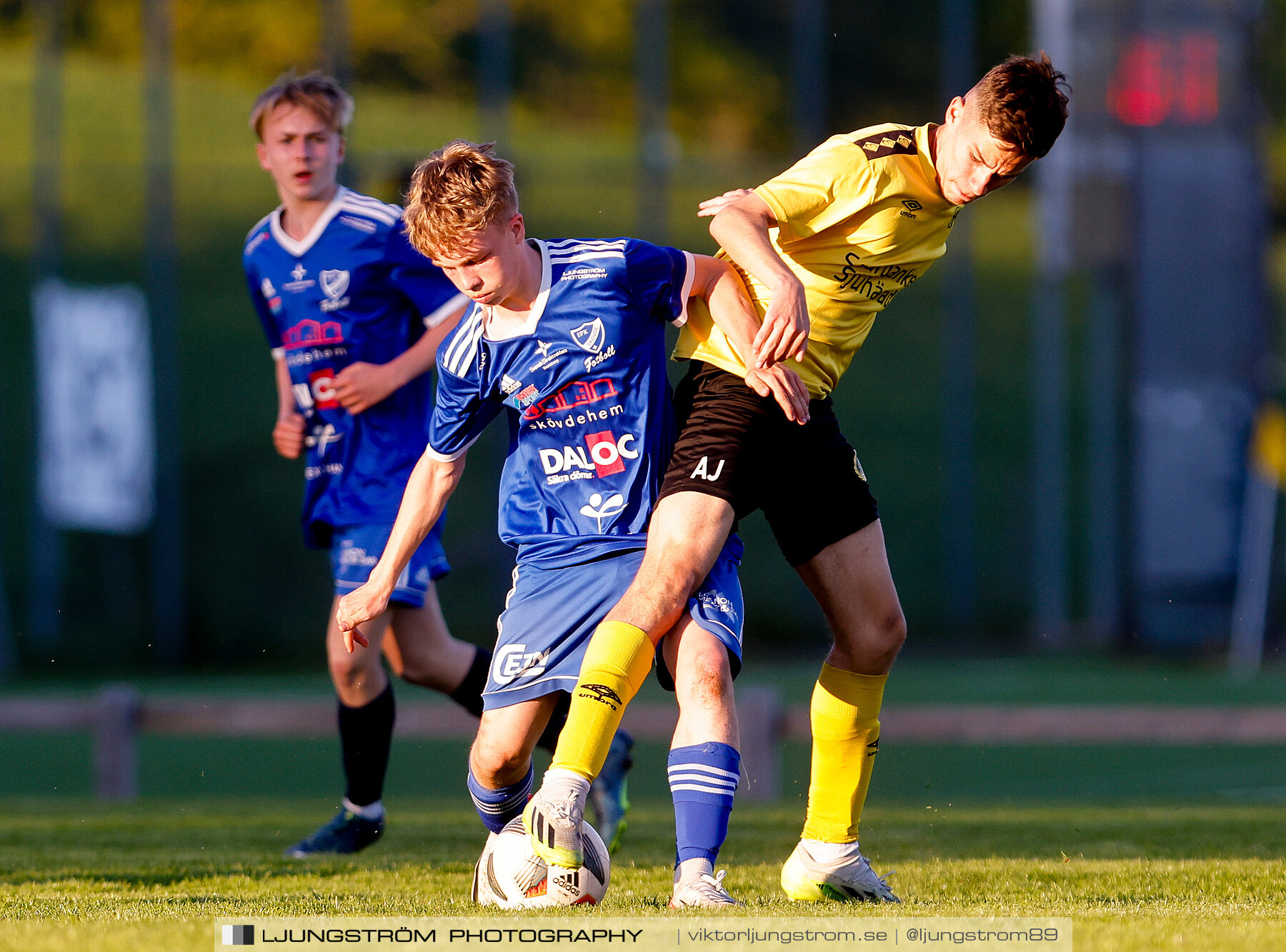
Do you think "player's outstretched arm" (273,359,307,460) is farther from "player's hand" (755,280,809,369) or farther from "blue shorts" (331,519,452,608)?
"player's hand" (755,280,809,369)

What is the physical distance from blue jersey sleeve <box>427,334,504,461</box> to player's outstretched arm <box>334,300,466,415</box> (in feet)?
3.61

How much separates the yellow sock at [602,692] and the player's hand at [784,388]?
0.63 m

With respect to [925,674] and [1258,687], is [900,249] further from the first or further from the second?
[925,674]

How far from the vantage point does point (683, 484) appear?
3834mm

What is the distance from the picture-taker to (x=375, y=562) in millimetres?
5211

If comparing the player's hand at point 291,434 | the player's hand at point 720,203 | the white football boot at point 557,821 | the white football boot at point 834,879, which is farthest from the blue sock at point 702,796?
the player's hand at point 291,434

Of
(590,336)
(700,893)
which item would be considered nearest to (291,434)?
(590,336)

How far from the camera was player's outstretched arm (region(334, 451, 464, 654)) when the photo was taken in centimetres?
403

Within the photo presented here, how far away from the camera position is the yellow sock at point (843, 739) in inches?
165

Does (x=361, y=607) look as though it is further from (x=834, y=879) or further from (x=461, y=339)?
(x=834, y=879)

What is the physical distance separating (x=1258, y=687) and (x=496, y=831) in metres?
12.3

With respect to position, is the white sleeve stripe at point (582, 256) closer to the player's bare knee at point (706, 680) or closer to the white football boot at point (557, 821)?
the player's bare knee at point (706, 680)

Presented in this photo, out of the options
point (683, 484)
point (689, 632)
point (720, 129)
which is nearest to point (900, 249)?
point (683, 484)

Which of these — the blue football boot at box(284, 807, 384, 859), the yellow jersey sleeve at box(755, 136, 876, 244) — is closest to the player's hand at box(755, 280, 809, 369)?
the yellow jersey sleeve at box(755, 136, 876, 244)
